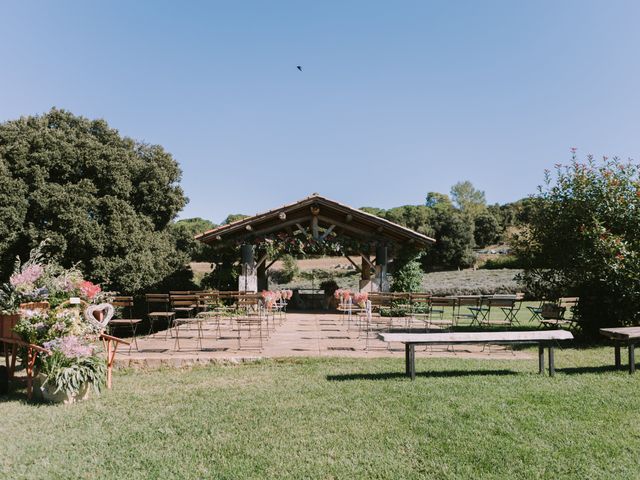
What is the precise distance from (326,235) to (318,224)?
2.71 feet

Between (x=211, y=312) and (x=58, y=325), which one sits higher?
(x=58, y=325)

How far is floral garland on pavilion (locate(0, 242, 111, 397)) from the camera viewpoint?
537cm

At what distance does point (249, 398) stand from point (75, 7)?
860cm

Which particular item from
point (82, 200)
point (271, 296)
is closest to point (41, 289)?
point (271, 296)

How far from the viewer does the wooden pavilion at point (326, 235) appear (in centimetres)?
1432

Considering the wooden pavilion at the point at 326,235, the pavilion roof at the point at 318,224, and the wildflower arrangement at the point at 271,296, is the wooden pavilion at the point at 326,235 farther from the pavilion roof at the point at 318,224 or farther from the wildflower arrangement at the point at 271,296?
the wildflower arrangement at the point at 271,296

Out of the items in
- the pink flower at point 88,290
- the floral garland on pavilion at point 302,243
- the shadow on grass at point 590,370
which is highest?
the floral garland on pavilion at point 302,243

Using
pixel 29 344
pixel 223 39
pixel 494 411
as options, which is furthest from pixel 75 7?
pixel 494 411

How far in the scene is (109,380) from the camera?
19.5 feet

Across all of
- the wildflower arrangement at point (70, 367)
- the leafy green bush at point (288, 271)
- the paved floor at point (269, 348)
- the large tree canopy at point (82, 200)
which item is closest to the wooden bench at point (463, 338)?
the paved floor at point (269, 348)

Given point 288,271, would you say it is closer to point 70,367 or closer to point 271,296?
point 271,296

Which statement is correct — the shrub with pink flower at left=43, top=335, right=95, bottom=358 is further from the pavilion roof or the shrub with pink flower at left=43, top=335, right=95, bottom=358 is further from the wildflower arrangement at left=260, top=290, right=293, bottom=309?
the pavilion roof

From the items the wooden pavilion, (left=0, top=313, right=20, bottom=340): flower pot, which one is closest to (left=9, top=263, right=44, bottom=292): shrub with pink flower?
(left=0, top=313, right=20, bottom=340): flower pot

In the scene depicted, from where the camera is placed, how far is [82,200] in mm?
15359
